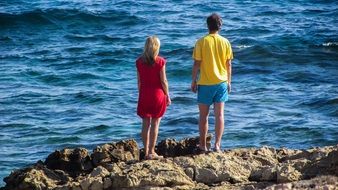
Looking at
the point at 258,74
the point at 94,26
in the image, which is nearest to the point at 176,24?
the point at 94,26

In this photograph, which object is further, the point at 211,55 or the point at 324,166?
the point at 211,55

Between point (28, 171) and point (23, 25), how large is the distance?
1895cm

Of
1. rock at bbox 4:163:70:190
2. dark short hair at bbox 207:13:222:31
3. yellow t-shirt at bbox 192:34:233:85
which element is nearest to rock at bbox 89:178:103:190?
rock at bbox 4:163:70:190

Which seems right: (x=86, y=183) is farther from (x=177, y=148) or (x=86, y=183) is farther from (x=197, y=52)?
(x=197, y=52)

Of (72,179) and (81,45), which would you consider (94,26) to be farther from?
(72,179)

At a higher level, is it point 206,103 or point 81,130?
point 206,103

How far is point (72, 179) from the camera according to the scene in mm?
9273

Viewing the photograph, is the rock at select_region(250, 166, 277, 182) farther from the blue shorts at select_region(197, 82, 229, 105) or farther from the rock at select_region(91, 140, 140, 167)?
the rock at select_region(91, 140, 140, 167)

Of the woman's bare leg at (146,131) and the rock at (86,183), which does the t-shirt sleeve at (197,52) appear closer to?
the woman's bare leg at (146,131)

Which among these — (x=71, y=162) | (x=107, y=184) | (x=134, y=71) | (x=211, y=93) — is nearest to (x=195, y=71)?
(x=211, y=93)

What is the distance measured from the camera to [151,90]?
9.62 m

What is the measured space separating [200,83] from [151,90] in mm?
583

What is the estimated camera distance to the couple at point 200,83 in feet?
31.4

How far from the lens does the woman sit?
948cm
